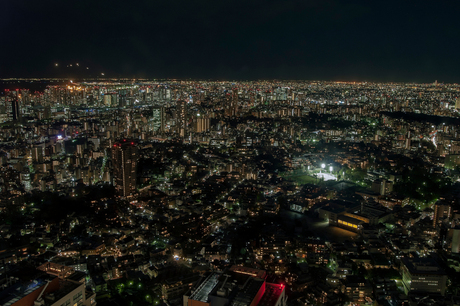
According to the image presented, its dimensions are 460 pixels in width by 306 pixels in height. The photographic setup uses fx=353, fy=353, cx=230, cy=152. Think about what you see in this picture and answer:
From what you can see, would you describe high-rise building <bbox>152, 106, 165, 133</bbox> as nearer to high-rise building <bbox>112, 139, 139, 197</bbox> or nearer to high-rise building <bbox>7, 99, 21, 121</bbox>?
high-rise building <bbox>7, 99, 21, 121</bbox>

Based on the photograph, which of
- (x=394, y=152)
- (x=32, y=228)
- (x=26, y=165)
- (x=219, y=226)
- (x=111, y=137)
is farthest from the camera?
(x=111, y=137)

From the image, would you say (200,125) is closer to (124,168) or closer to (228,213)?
(124,168)

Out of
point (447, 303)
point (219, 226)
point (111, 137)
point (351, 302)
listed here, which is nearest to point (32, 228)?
point (219, 226)

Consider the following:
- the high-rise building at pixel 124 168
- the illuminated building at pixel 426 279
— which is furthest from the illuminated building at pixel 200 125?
the illuminated building at pixel 426 279

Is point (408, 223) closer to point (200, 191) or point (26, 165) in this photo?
point (200, 191)

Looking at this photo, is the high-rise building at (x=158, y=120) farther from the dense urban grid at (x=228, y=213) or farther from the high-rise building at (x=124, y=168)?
the high-rise building at (x=124, y=168)

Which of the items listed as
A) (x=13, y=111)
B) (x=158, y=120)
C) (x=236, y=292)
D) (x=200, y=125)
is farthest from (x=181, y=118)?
(x=236, y=292)

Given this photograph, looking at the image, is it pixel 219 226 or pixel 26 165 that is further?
pixel 26 165
